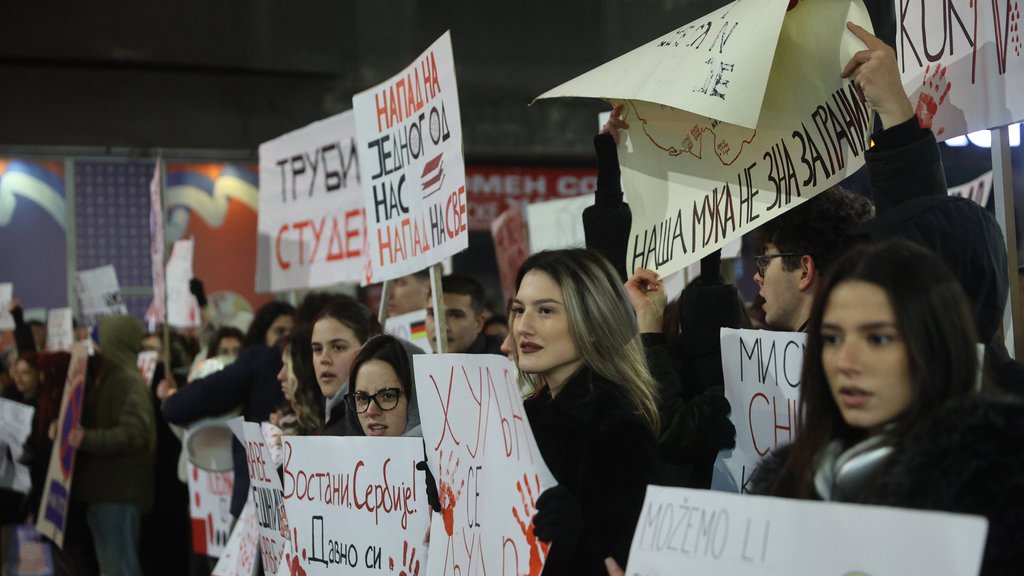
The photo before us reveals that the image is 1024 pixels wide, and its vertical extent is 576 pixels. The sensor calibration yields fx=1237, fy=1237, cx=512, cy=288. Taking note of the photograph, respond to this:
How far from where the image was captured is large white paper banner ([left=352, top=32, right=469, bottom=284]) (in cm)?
365

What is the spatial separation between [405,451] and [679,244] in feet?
2.84

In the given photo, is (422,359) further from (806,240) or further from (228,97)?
(228,97)

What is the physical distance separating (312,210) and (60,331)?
16.4 feet

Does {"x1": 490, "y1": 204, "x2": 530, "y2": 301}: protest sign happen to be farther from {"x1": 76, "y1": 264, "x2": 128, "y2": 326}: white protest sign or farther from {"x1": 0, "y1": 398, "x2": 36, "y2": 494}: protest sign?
{"x1": 76, "y1": 264, "x2": 128, "y2": 326}: white protest sign

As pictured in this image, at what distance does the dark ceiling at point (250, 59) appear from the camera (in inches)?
462

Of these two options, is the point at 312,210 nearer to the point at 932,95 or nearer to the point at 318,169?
the point at 318,169

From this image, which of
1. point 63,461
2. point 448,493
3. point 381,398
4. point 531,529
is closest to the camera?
point 531,529

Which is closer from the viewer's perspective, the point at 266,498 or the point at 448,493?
the point at 448,493

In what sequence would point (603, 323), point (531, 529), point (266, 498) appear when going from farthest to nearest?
point (266, 498) < point (603, 323) < point (531, 529)

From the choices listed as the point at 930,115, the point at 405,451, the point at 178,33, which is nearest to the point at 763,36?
the point at 930,115

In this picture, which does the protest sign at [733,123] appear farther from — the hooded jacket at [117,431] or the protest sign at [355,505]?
the hooded jacket at [117,431]

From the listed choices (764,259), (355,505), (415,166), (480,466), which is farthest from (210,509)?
(764,259)

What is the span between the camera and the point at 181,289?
8719 millimetres

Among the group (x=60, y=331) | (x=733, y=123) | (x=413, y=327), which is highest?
(x=60, y=331)
